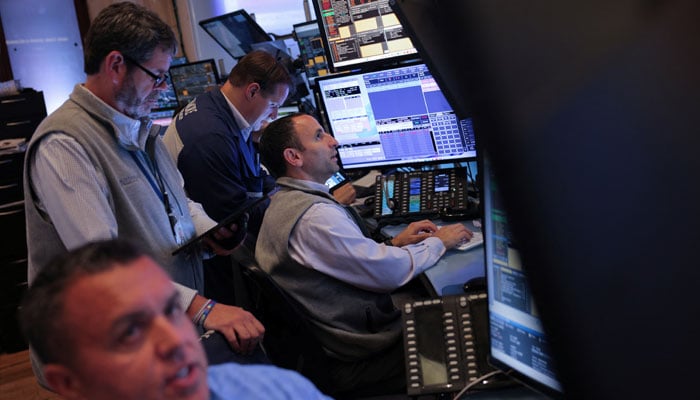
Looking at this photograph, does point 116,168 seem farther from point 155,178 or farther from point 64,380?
point 64,380

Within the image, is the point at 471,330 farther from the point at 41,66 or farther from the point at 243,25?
the point at 41,66

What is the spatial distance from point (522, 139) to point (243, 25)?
379 centimetres

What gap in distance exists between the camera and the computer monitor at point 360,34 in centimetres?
276

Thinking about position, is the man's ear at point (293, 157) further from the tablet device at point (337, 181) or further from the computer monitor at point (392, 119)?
the tablet device at point (337, 181)

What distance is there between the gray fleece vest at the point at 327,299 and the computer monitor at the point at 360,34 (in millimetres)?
909

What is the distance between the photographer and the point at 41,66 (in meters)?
7.34

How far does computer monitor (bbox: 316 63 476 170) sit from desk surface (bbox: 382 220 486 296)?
55 cm

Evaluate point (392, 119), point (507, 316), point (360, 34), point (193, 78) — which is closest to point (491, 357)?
point (507, 316)

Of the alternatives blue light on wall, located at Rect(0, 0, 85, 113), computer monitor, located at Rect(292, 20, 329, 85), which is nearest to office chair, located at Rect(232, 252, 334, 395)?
computer monitor, located at Rect(292, 20, 329, 85)

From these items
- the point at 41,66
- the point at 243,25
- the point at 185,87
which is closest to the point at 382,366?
the point at 243,25

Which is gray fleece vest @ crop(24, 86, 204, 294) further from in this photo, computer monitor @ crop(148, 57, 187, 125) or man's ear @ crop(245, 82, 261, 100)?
computer monitor @ crop(148, 57, 187, 125)

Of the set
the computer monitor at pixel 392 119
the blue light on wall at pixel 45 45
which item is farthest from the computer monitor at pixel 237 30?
the blue light on wall at pixel 45 45

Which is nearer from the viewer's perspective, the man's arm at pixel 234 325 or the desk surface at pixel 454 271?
the man's arm at pixel 234 325

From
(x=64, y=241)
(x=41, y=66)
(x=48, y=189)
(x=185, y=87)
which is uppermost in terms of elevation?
(x=41, y=66)
